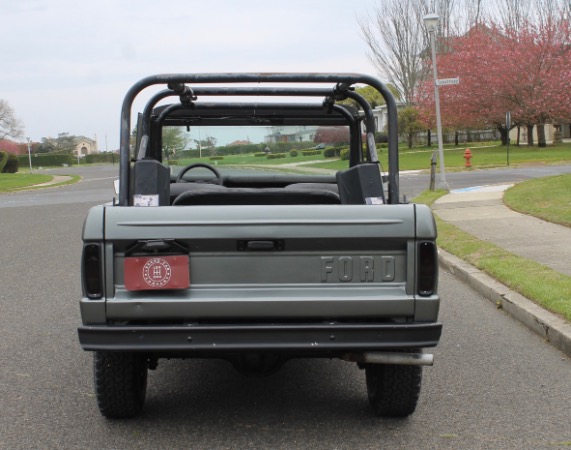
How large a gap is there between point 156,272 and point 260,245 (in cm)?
53

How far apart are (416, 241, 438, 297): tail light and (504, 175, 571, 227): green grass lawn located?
8705 mm

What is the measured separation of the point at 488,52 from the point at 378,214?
45205 mm

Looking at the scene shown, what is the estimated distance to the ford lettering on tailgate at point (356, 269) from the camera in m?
3.82

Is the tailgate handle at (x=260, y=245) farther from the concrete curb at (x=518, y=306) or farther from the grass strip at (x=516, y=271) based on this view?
the grass strip at (x=516, y=271)

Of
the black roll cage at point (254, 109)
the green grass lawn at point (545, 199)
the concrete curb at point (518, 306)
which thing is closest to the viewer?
the black roll cage at point (254, 109)

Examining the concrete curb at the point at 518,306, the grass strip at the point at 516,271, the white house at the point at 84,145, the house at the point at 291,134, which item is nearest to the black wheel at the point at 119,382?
the house at the point at 291,134

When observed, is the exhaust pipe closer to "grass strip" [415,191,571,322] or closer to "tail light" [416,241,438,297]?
"tail light" [416,241,438,297]

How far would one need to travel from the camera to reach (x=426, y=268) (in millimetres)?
3805

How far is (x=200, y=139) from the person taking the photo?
248 inches

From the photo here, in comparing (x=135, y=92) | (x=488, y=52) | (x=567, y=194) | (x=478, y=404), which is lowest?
(x=478, y=404)

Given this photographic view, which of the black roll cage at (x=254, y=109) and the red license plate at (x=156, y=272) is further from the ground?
the black roll cage at (x=254, y=109)

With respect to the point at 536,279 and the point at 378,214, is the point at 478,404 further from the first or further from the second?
the point at 536,279

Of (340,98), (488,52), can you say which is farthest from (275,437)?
(488,52)

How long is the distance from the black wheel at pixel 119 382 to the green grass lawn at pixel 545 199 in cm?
912
